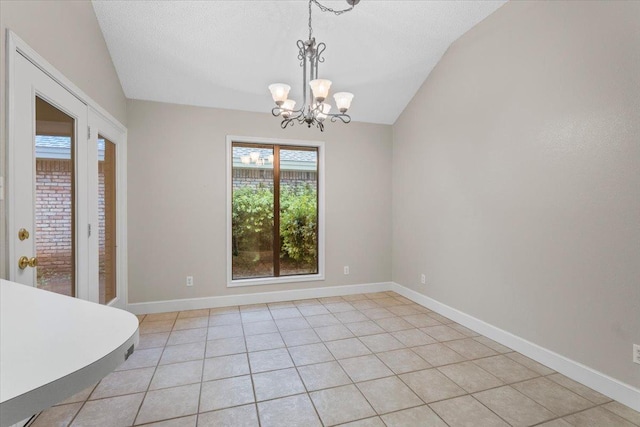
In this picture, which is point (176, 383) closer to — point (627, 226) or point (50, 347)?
point (50, 347)

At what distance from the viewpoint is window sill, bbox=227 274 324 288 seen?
396cm

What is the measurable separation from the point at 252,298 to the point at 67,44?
3.08m

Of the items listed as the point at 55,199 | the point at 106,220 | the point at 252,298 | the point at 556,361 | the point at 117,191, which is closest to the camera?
the point at 55,199

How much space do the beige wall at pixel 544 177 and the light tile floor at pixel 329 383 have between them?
43 cm

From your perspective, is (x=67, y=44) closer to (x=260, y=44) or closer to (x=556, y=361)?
(x=260, y=44)

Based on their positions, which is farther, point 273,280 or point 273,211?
point 273,211

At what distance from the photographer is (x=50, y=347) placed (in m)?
0.86

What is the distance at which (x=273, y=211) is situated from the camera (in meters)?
4.23

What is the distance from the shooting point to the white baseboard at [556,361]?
1989mm

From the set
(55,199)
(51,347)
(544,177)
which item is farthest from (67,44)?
(544,177)

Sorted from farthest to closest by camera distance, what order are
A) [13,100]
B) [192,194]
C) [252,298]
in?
1. [252,298]
2. [192,194]
3. [13,100]

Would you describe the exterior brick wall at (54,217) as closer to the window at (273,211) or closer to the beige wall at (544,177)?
the window at (273,211)

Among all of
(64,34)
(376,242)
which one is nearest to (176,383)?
(64,34)

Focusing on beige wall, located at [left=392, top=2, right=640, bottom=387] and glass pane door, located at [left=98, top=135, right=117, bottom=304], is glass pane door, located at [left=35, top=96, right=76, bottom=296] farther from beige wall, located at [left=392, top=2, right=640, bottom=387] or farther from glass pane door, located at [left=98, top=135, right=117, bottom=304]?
beige wall, located at [left=392, top=2, right=640, bottom=387]
